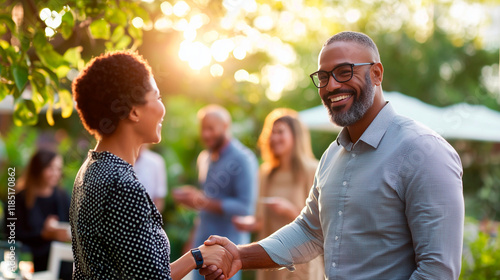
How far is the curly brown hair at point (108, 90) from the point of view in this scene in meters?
2.33

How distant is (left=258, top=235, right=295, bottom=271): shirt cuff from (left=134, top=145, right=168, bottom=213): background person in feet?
10.7

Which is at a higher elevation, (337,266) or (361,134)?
(361,134)

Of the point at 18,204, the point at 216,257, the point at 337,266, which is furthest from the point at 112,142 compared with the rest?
the point at 18,204

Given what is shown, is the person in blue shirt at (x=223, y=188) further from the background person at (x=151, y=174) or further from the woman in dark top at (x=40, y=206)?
the woman in dark top at (x=40, y=206)

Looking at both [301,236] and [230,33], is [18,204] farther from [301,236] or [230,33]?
[301,236]

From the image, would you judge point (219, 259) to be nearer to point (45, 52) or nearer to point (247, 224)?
point (45, 52)

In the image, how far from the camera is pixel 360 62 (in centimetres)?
257

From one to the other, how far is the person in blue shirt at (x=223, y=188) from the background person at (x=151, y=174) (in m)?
0.40

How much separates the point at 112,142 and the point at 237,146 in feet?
11.5

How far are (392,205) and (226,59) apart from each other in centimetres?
348

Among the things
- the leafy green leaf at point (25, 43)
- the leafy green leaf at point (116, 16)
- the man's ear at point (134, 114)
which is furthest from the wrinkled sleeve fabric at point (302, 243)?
the leafy green leaf at point (25, 43)

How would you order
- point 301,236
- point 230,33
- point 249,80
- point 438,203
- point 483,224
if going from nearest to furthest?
point 438,203
point 301,236
point 230,33
point 249,80
point 483,224

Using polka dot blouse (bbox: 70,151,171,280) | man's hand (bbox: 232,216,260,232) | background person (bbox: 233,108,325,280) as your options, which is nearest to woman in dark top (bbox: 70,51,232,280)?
polka dot blouse (bbox: 70,151,171,280)

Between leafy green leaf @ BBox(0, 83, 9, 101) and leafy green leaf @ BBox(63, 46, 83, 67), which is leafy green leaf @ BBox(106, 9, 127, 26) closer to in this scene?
leafy green leaf @ BBox(63, 46, 83, 67)
